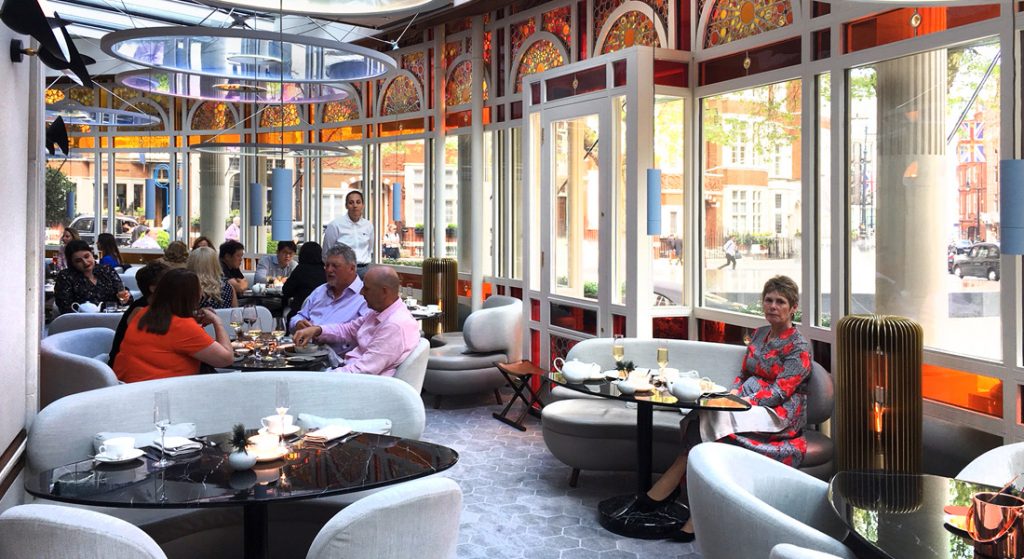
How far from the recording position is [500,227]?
380 inches

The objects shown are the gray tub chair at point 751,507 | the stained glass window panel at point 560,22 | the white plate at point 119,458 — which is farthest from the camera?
the stained glass window panel at point 560,22

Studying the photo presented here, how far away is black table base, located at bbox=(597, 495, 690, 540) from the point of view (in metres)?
4.48

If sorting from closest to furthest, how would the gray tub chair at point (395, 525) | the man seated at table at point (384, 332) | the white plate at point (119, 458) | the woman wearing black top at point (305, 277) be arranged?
the gray tub chair at point (395, 525)
the white plate at point (119, 458)
the man seated at table at point (384, 332)
the woman wearing black top at point (305, 277)

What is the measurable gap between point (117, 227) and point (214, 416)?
41.9 feet

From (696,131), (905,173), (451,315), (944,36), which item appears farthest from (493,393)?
(944,36)

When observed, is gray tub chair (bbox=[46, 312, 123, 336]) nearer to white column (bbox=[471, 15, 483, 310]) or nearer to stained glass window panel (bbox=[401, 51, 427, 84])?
white column (bbox=[471, 15, 483, 310])

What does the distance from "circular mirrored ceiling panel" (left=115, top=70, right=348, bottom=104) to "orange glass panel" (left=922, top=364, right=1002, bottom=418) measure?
18.4 feet

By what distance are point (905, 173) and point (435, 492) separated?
3742 millimetres

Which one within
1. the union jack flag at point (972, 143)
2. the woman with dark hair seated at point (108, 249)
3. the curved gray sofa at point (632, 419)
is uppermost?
the union jack flag at point (972, 143)

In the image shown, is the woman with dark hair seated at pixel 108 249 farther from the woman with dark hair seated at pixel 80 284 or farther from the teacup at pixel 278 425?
the teacup at pixel 278 425

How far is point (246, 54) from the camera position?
6062 mm

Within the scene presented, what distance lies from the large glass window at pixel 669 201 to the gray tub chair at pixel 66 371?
376 cm

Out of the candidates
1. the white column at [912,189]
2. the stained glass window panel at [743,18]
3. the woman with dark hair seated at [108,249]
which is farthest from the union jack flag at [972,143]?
the woman with dark hair seated at [108,249]

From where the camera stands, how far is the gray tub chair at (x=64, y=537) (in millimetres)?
2109
